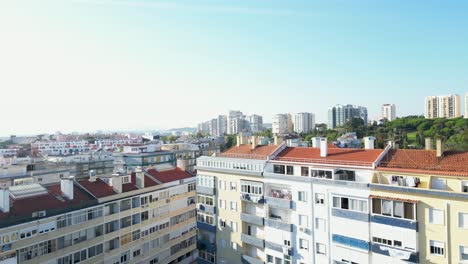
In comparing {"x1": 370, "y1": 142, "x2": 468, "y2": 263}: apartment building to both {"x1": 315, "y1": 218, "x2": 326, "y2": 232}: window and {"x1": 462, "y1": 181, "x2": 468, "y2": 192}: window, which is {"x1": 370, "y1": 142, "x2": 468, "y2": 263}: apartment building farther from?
{"x1": 315, "y1": 218, "x2": 326, "y2": 232}: window

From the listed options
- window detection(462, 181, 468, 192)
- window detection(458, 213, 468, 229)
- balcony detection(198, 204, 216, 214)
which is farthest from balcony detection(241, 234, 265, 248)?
window detection(462, 181, 468, 192)

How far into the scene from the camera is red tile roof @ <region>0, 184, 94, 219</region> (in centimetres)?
2955

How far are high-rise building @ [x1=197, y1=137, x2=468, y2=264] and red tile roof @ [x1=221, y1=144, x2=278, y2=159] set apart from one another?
0.47 feet

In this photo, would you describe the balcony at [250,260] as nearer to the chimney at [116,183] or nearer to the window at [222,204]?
the window at [222,204]

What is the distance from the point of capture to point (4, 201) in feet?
94.5

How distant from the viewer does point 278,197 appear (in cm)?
3516

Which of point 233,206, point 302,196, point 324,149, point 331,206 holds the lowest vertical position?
point 233,206

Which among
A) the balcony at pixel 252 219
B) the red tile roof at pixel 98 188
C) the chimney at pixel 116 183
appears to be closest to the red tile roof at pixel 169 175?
the chimney at pixel 116 183

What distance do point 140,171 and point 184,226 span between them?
9.86m

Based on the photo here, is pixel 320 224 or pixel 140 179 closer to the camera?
pixel 320 224

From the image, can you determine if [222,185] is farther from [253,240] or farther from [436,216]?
[436,216]

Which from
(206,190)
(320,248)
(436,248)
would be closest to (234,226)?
(206,190)

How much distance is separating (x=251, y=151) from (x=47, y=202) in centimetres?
2112

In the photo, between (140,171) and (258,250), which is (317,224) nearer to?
(258,250)
